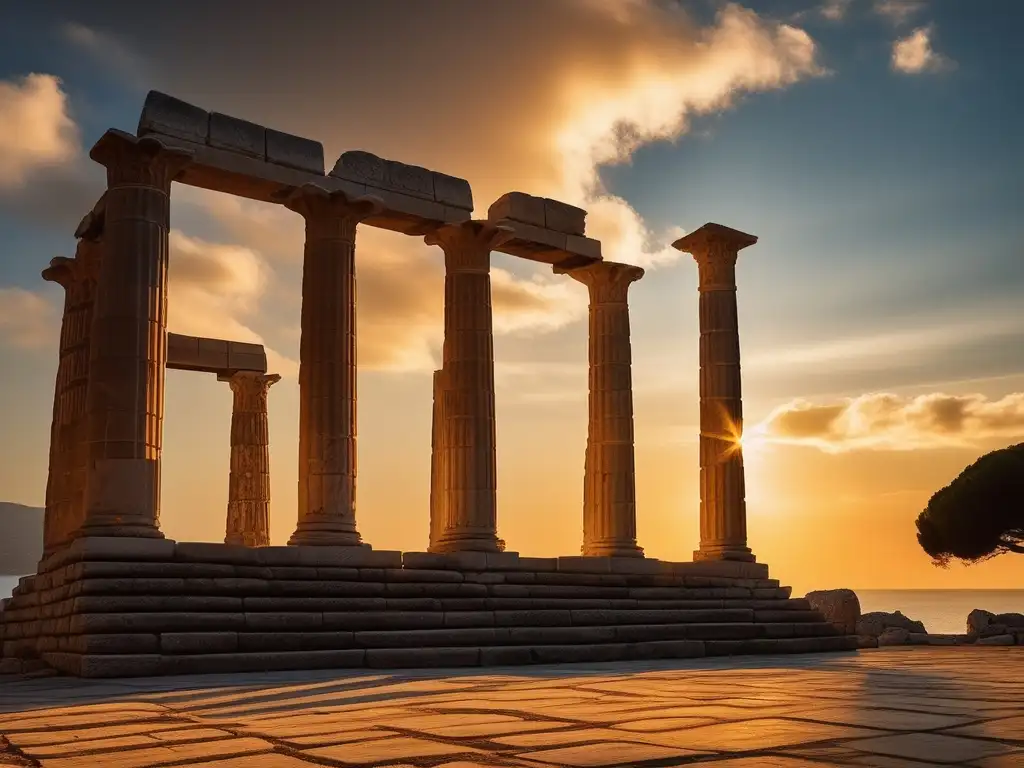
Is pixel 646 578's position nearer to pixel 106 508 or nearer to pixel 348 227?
pixel 348 227

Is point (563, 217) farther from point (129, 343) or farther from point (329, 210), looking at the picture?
point (129, 343)

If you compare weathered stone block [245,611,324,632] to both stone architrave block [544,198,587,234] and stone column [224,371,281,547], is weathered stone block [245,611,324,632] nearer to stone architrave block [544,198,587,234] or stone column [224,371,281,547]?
stone architrave block [544,198,587,234]

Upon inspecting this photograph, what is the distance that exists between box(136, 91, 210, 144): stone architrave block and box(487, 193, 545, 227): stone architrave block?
850 centimetres

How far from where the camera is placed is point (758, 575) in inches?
1206

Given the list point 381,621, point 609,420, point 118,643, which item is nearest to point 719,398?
point 609,420

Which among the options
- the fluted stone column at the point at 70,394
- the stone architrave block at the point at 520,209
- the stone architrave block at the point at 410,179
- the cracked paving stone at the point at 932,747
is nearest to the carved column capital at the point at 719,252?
the stone architrave block at the point at 520,209

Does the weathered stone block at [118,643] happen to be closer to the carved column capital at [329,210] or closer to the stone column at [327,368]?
the stone column at [327,368]

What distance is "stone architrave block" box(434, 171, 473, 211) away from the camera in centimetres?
2845

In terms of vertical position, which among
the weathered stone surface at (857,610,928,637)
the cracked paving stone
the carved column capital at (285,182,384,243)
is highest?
the carved column capital at (285,182,384,243)

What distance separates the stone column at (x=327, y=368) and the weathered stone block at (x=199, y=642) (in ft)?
17.4

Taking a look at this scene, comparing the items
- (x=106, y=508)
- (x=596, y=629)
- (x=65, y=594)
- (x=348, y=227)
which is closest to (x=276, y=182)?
(x=348, y=227)

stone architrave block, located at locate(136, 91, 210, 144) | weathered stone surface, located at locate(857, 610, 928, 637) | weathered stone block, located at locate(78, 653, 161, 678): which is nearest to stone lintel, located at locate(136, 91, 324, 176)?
stone architrave block, located at locate(136, 91, 210, 144)

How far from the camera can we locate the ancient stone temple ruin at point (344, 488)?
1994 cm

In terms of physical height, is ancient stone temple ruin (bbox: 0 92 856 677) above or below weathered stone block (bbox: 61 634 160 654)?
above
